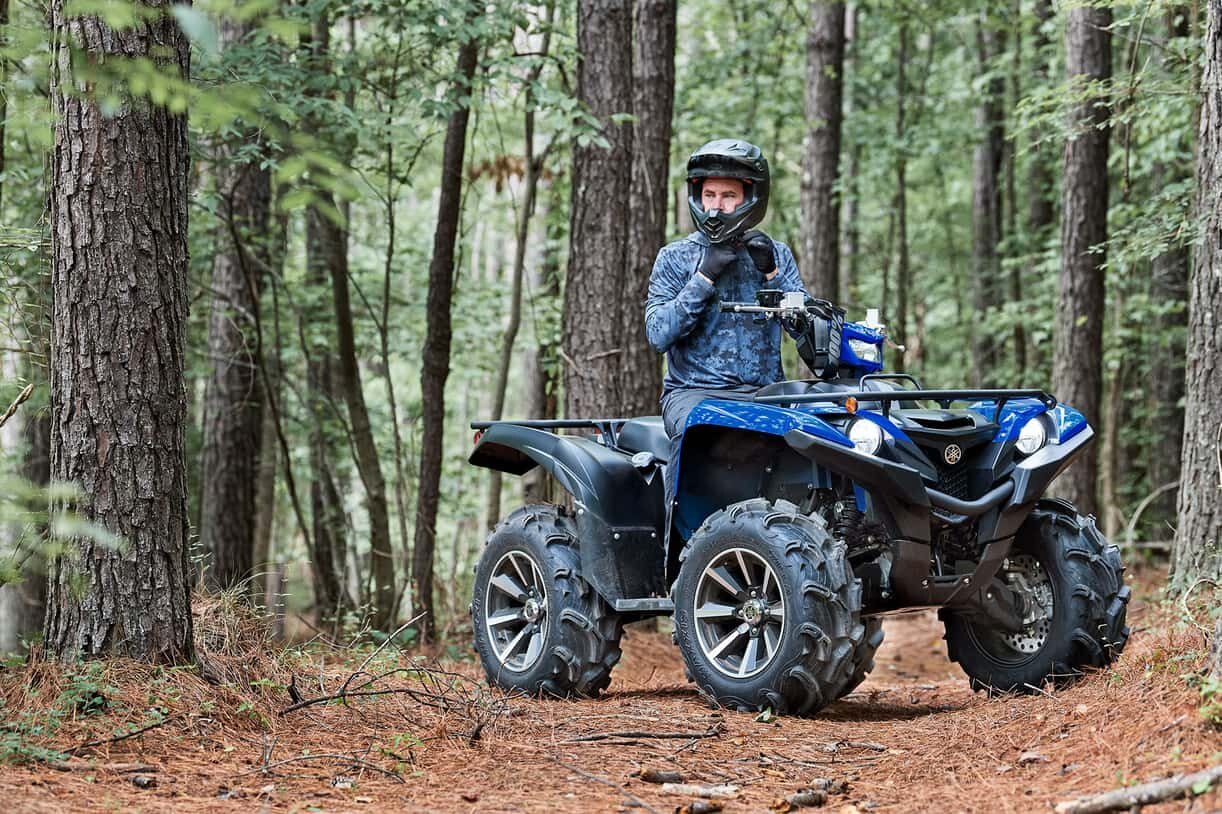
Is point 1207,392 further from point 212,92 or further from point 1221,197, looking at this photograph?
point 212,92

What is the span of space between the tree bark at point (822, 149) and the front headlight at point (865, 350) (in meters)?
9.52

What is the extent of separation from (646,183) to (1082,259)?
16.4 ft

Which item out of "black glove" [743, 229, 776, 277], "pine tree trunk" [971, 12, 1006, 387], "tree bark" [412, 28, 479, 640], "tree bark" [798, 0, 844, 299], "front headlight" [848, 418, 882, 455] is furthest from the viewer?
"pine tree trunk" [971, 12, 1006, 387]

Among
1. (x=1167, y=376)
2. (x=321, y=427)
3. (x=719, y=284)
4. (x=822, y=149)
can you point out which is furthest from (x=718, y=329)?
(x=1167, y=376)

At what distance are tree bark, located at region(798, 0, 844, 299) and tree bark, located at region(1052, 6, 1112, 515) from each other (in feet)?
11.4

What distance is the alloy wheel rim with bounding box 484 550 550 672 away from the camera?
682cm

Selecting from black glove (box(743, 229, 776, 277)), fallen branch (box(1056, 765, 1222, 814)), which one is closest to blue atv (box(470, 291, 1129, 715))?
black glove (box(743, 229, 776, 277))

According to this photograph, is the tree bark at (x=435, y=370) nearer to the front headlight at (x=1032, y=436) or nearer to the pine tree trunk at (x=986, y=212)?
the front headlight at (x=1032, y=436)

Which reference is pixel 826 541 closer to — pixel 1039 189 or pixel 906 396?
pixel 906 396

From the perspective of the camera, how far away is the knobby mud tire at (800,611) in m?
5.40

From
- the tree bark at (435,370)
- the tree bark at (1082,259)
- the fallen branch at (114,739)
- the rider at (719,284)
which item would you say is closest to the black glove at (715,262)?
the rider at (719,284)

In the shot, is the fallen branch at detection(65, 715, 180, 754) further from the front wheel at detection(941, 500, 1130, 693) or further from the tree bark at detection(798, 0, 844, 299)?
the tree bark at detection(798, 0, 844, 299)

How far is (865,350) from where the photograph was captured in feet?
20.9

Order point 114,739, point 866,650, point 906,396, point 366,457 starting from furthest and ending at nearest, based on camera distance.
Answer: point 366,457 → point 866,650 → point 906,396 → point 114,739
